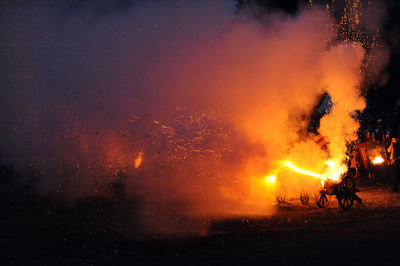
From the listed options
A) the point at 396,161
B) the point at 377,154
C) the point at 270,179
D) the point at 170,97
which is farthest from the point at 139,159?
the point at 377,154

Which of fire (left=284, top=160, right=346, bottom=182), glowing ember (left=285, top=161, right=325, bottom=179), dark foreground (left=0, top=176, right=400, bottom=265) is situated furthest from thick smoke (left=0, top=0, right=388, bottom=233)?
dark foreground (left=0, top=176, right=400, bottom=265)

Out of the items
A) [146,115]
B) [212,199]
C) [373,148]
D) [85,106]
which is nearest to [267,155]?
[212,199]

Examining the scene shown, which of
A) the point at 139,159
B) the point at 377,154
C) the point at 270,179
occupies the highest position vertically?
the point at 139,159

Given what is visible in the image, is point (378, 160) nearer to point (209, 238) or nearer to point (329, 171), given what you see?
point (329, 171)

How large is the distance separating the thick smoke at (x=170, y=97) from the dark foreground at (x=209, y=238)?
1.09 metres

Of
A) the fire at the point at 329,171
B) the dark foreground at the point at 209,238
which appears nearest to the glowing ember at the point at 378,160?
the fire at the point at 329,171

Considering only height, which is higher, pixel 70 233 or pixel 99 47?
pixel 99 47

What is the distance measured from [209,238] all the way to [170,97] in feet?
13.2

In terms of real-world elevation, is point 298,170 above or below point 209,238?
above

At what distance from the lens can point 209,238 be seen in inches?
232

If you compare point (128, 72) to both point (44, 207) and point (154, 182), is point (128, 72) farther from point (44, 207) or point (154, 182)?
point (44, 207)

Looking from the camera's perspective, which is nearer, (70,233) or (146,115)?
(70,233)

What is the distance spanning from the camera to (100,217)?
23.4 ft

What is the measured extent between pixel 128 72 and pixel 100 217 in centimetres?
375
